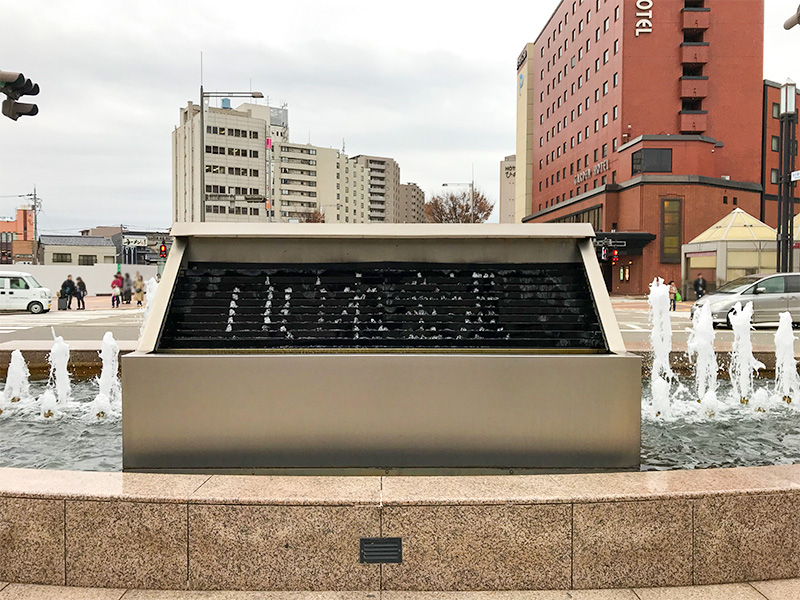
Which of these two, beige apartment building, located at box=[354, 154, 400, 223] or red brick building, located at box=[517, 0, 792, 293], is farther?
beige apartment building, located at box=[354, 154, 400, 223]

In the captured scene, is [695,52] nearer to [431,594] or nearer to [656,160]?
[656,160]

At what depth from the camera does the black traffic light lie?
1156cm

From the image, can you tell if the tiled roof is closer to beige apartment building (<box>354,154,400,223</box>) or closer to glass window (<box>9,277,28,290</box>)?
glass window (<box>9,277,28,290</box>)

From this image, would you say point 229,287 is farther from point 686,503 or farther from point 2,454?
point 686,503

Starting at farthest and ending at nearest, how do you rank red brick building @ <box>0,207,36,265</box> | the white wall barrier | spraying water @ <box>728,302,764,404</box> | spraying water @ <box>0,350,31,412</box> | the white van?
1. red brick building @ <box>0,207,36,265</box>
2. the white wall barrier
3. the white van
4. spraying water @ <box>728,302,764,404</box>
5. spraying water @ <box>0,350,31,412</box>

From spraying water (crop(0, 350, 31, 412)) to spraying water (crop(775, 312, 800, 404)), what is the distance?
28.6 ft

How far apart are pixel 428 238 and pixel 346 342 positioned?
1.06 meters

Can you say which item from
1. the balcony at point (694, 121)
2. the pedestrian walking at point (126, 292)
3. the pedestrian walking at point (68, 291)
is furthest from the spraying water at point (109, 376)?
the balcony at point (694, 121)

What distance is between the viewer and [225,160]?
103m

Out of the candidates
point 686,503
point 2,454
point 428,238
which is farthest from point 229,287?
point 686,503

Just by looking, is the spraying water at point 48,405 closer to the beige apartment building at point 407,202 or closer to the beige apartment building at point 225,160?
the beige apartment building at point 225,160

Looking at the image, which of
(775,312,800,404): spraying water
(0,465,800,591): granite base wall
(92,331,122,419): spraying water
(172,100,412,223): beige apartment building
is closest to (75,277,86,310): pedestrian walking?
(92,331,122,419): spraying water

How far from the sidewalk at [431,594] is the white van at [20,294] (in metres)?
29.2

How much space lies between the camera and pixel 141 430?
13.1 feet
